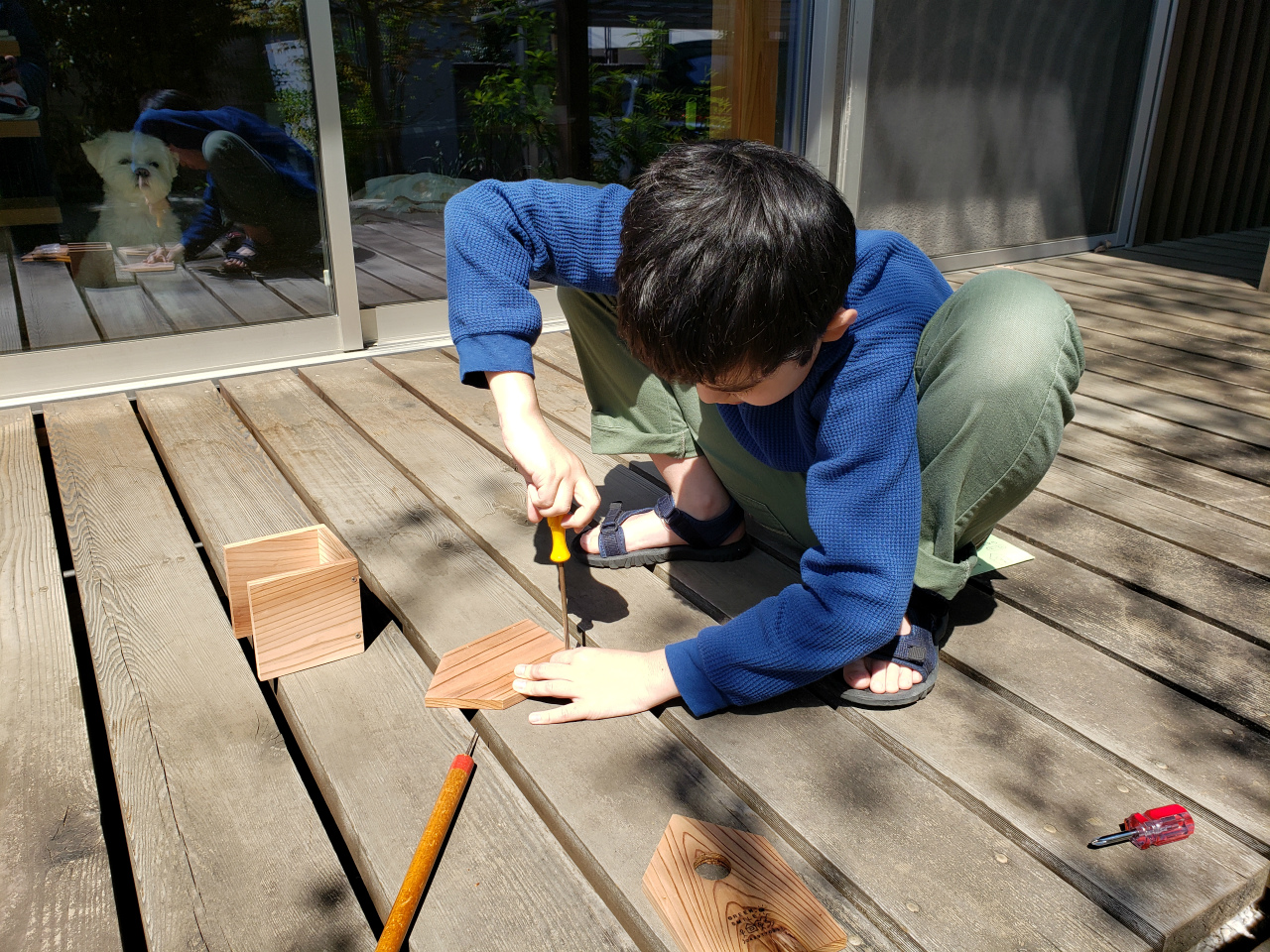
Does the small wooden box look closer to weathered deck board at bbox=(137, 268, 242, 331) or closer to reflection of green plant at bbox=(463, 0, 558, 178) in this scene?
weathered deck board at bbox=(137, 268, 242, 331)

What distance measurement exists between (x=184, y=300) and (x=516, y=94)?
4.16 ft

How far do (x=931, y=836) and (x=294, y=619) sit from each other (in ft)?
3.08

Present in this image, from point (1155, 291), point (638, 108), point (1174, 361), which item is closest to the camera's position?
point (1174, 361)

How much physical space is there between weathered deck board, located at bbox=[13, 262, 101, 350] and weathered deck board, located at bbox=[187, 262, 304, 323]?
0.32 meters

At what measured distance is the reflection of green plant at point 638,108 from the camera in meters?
3.34

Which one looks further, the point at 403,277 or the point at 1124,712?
the point at 403,277

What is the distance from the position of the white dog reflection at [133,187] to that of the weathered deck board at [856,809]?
5.84ft

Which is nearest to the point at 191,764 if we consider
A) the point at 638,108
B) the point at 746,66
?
the point at 638,108

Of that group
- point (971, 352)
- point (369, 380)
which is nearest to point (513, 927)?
point (971, 352)

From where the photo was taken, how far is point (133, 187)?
2.70 meters

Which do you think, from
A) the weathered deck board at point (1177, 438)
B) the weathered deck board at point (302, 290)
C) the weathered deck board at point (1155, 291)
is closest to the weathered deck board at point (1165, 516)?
the weathered deck board at point (1177, 438)

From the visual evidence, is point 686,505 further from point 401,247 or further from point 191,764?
point 401,247

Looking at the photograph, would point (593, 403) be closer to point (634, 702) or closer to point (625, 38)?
point (634, 702)

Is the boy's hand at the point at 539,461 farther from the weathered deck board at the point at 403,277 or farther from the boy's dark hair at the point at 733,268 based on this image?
the weathered deck board at the point at 403,277
